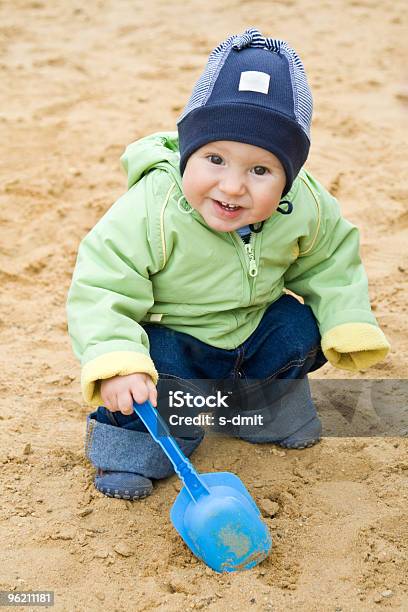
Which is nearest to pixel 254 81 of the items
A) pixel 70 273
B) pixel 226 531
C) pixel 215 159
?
pixel 215 159

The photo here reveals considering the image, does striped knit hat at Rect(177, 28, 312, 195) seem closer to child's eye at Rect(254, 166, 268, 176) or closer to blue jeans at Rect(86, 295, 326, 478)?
child's eye at Rect(254, 166, 268, 176)

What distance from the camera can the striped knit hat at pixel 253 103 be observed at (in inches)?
62.3

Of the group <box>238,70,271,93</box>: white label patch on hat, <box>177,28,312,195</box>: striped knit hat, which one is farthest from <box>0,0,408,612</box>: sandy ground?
<box>238,70,271,93</box>: white label patch on hat

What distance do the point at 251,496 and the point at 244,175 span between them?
65 centimetres

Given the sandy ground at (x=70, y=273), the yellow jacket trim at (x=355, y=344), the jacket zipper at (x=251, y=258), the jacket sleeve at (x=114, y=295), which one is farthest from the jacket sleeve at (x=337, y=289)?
the jacket sleeve at (x=114, y=295)

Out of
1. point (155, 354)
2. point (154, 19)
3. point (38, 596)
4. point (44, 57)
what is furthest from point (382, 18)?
point (38, 596)

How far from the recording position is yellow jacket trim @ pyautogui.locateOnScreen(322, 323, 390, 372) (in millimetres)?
1800

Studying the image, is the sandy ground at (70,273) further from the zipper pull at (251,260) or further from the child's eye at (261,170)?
the child's eye at (261,170)

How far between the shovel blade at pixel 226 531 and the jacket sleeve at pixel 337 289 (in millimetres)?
446

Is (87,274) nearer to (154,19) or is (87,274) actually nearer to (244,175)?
(244,175)

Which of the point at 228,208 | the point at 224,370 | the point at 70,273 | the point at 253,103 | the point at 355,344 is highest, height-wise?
the point at 253,103

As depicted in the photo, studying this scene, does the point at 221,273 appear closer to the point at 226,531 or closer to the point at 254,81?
the point at 254,81

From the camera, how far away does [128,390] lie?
1564 millimetres

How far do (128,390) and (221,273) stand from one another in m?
0.35
